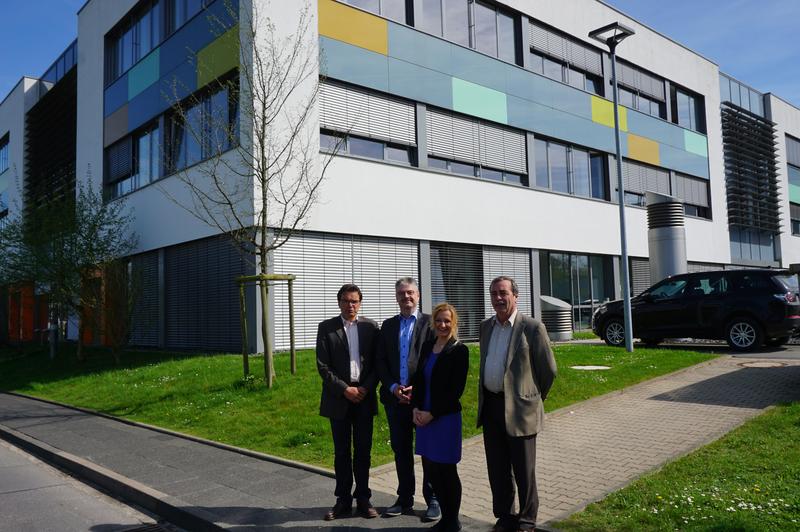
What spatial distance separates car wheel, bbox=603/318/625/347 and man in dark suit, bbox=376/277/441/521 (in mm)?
11865

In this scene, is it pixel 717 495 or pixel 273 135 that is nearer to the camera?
pixel 717 495

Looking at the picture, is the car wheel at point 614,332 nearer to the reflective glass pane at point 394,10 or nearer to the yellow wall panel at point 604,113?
the reflective glass pane at point 394,10

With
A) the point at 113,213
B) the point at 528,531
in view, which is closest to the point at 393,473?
the point at 528,531

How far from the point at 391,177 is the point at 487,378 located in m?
12.5

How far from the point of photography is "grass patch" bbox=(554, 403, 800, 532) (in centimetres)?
432

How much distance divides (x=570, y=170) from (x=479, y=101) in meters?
5.14

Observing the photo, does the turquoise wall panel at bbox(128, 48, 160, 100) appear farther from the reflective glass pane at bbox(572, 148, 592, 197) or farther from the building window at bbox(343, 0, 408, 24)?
the reflective glass pane at bbox(572, 148, 592, 197)

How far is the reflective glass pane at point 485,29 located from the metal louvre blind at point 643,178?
24.0ft

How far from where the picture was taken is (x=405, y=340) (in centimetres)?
516

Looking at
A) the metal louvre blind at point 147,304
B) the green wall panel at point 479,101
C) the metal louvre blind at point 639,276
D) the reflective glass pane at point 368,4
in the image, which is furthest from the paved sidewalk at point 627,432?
the metal louvre blind at point 639,276

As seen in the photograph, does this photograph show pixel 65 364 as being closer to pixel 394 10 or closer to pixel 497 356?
pixel 394 10

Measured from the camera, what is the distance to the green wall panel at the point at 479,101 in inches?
749

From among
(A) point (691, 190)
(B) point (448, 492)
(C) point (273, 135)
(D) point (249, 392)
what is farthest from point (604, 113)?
(B) point (448, 492)

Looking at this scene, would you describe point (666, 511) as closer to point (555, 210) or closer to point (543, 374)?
point (543, 374)
